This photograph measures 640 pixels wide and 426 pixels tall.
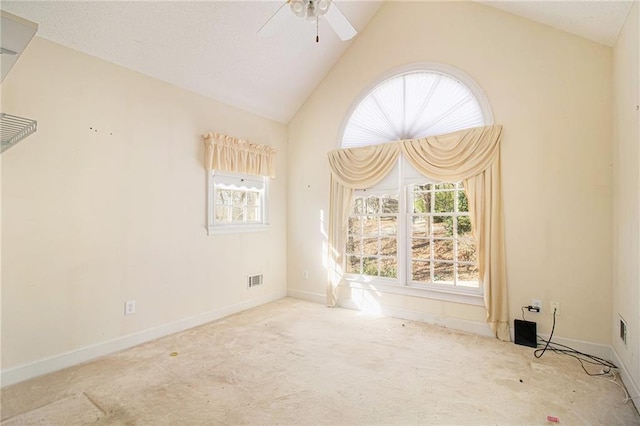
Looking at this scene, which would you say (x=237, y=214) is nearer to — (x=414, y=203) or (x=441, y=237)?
(x=414, y=203)

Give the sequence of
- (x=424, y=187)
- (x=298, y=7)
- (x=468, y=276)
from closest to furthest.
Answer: (x=298, y=7)
(x=468, y=276)
(x=424, y=187)

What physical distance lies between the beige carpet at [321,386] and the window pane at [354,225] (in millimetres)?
1482

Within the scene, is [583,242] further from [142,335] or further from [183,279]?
[142,335]

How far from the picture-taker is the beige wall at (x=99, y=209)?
2.37 m

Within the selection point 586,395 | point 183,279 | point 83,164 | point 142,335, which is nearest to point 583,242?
point 586,395

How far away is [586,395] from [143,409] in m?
3.05

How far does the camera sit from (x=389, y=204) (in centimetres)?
395

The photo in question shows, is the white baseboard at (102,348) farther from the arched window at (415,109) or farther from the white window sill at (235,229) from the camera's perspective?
the arched window at (415,109)

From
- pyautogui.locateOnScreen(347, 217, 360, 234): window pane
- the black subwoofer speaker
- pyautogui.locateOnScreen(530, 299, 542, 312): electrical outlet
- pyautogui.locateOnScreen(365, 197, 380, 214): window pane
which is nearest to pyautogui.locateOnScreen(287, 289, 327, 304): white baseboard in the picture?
pyautogui.locateOnScreen(347, 217, 360, 234): window pane

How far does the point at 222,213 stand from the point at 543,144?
3.63 m

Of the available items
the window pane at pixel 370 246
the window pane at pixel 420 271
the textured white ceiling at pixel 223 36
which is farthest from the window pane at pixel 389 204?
the textured white ceiling at pixel 223 36

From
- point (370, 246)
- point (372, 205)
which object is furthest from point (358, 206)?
point (370, 246)

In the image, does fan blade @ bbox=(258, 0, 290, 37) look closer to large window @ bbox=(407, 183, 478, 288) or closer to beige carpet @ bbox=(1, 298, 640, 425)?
large window @ bbox=(407, 183, 478, 288)

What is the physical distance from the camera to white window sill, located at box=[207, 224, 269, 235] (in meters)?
3.73
